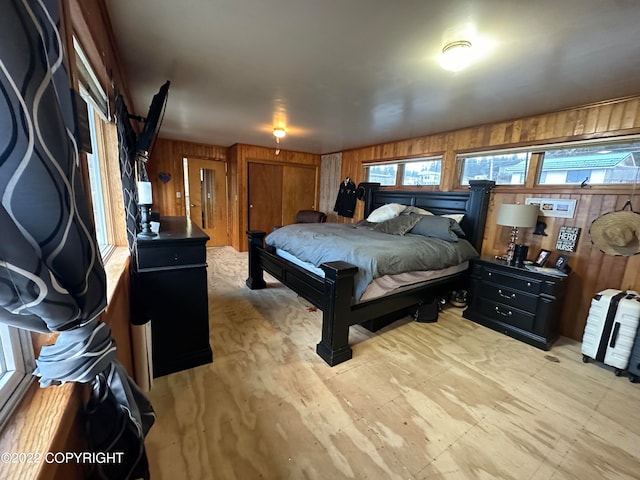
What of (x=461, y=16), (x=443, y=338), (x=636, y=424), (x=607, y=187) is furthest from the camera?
(x=443, y=338)

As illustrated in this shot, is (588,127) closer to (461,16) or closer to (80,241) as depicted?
(461,16)

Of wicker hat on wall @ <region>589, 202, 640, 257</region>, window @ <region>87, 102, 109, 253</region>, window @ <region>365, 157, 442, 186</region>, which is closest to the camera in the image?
window @ <region>87, 102, 109, 253</region>

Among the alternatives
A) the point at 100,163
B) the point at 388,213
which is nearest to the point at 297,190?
the point at 388,213

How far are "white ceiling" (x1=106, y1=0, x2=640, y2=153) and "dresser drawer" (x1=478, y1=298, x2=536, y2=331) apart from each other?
6.38 ft

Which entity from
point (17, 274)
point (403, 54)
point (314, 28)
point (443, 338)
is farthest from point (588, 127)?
point (17, 274)

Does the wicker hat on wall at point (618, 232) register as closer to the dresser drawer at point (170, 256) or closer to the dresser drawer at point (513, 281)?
the dresser drawer at point (513, 281)

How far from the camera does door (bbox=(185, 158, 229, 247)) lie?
18.0 feet

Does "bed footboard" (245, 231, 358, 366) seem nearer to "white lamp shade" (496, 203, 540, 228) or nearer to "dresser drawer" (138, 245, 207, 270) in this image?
"dresser drawer" (138, 245, 207, 270)

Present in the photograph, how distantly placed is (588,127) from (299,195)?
467 centimetres

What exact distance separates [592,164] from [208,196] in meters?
5.94

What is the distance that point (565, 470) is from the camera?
1.34 meters

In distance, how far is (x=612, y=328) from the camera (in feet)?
6.86

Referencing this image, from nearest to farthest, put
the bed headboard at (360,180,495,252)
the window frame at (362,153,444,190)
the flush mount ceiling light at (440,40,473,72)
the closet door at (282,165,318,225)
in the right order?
1. the flush mount ceiling light at (440,40,473,72)
2. the bed headboard at (360,180,495,252)
3. the window frame at (362,153,444,190)
4. the closet door at (282,165,318,225)
